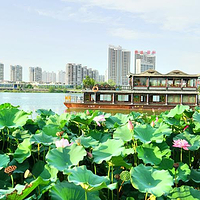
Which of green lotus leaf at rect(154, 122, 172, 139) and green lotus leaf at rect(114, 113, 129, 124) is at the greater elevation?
green lotus leaf at rect(114, 113, 129, 124)

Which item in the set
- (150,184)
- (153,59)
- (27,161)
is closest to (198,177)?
(150,184)

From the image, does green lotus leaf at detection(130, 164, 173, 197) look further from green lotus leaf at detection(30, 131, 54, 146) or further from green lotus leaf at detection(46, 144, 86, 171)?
green lotus leaf at detection(30, 131, 54, 146)

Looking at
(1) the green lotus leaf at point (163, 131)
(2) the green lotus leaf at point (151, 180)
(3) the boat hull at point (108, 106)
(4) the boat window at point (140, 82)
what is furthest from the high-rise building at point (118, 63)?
(2) the green lotus leaf at point (151, 180)

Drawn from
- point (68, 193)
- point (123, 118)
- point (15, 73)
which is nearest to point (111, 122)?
point (123, 118)

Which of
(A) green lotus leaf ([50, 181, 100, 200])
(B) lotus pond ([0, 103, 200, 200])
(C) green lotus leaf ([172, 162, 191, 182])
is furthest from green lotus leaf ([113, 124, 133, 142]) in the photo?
(A) green lotus leaf ([50, 181, 100, 200])

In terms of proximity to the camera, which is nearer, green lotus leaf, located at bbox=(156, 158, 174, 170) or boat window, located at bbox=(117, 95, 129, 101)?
green lotus leaf, located at bbox=(156, 158, 174, 170)

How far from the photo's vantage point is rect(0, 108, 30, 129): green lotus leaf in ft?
4.76

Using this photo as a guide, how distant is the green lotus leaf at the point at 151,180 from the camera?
0.89 m

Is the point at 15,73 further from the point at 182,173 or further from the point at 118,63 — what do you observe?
the point at 182,173

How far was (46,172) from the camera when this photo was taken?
3.56 feet

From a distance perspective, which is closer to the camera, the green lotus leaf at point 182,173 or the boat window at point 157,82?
the green lotus leaf at point 182,173

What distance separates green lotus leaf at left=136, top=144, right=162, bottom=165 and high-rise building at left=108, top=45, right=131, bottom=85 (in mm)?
85280

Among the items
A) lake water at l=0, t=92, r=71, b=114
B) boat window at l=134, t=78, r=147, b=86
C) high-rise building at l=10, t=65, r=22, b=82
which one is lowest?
lake water at l=0, t=92, r=71, b=114

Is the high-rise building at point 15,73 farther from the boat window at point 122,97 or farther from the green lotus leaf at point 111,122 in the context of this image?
the green lotus leaf at point 111,122
